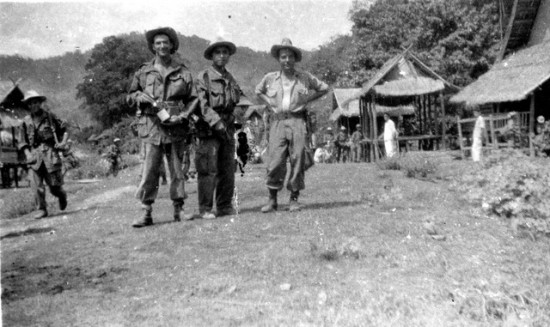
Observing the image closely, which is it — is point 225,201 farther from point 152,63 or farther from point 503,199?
point 503,199

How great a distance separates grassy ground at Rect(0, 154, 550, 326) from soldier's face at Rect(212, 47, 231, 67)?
6.20 feet

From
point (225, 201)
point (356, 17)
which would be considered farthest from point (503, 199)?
point (356, 17)

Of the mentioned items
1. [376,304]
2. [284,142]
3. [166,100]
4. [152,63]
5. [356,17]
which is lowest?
[376,304]

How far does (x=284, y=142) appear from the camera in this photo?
269 inches

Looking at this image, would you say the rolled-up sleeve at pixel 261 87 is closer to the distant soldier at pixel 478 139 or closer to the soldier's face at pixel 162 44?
the soldier's face at pixel 162 44

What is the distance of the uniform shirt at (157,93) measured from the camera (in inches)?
246

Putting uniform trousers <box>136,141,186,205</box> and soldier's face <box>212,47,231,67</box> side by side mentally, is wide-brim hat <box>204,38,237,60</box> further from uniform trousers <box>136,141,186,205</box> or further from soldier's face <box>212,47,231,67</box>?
uniform trousers <box>136,141,186,205</box>

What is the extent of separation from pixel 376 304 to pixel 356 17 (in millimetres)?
41991

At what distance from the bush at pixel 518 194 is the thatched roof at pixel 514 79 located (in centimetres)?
965

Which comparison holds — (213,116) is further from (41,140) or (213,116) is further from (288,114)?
(41,140)

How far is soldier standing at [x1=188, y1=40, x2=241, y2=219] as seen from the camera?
6.57m

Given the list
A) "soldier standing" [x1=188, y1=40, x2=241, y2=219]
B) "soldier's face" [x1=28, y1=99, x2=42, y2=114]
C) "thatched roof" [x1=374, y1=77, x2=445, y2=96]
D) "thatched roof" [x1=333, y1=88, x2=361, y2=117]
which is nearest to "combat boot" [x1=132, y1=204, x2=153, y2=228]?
"soldier standing" [x1=188, y1=40, x2=241, y2=219]

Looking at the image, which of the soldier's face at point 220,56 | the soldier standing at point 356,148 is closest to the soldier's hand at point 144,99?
the soldier's face at point 220,56

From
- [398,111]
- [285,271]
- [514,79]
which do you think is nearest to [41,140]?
[285,271]
